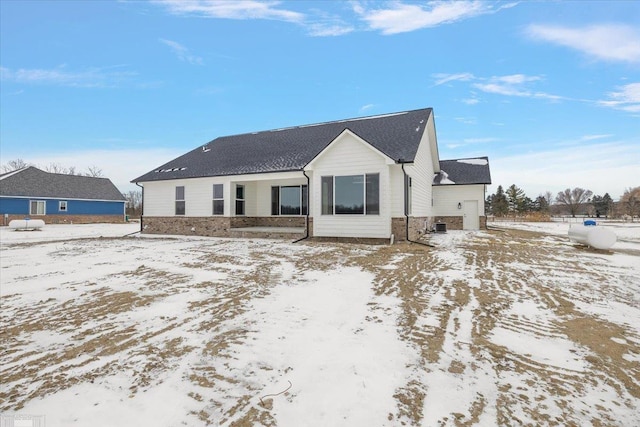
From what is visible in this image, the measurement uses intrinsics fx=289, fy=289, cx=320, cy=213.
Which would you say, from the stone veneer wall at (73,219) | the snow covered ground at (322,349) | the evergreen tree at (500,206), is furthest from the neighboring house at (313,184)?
the evergreen tree at (500,206)

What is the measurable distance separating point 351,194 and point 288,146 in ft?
21.2

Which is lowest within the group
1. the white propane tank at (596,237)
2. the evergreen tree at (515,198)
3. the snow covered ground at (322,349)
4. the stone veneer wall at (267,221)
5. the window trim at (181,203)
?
the snow covered ground at (322,349)

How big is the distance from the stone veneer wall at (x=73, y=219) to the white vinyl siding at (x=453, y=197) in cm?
3520

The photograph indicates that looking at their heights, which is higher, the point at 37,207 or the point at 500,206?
the point at 500,206

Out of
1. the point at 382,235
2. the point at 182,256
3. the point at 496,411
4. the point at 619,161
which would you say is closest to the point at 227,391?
the point at 496,411

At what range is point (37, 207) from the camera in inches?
1137

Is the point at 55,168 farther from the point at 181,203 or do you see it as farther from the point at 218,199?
the point at 218,199

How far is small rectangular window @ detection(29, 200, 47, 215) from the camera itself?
2845 cm

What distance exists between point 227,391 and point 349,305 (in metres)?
2.44

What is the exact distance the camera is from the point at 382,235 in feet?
38.1

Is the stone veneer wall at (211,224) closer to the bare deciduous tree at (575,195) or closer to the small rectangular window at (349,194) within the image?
the small rectangular window at (349,194)

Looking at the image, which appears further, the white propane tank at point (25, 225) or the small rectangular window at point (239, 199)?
the white propane tank at point (25, 225)

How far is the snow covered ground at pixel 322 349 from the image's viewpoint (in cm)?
213

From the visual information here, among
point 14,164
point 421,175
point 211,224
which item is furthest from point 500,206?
point 14,164
